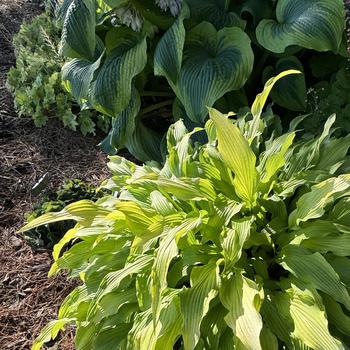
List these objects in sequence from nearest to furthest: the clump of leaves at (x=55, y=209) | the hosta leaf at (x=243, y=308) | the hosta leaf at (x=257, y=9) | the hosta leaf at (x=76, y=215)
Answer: the hosta leaf at (x=243, y=308), the hosta leaf at (x=76, y=215), the hosta leaf at (x=257, y=9), the clump of leaves at (x=55, y=209)

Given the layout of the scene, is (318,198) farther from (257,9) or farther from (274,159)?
(257,9)

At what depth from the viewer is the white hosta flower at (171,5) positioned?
8.33ft

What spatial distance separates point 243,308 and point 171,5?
1509 millimetres

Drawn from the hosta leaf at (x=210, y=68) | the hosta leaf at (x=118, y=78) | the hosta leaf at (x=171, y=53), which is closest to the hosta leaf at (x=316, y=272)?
the hosta leaf at (x=210, y=68)

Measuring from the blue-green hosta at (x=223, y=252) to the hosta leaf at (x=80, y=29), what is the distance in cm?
84

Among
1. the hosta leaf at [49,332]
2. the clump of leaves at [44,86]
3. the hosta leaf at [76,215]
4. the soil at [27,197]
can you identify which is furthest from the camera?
the clump of leaves at [44,86]

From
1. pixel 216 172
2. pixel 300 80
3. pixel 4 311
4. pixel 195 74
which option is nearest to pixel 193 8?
pixel 195 74

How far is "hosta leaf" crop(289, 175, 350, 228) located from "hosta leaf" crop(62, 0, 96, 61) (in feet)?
4.37

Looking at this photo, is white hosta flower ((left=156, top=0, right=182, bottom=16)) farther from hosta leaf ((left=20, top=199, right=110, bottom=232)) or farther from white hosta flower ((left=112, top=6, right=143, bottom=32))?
hosta leaf ((left=20, top=199, right=110, bottom=232))

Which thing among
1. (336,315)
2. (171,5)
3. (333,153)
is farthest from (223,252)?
(171,5)

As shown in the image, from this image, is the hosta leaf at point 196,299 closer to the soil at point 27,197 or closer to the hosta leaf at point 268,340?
the hosta leaf at point 268,340

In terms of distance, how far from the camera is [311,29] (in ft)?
7.69

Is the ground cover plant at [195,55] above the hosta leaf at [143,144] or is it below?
above

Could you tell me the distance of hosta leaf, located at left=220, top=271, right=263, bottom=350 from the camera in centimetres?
153
